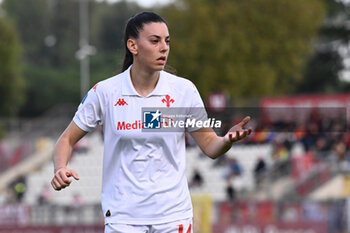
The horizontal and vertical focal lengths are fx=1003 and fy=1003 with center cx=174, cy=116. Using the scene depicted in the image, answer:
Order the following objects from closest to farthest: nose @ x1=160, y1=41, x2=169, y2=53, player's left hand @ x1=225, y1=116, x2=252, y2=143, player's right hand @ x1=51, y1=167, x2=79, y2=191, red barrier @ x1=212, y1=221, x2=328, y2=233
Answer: player's left hand @ x1=225, y1=116, x2=252, y2=143 → player's right hand @ x1=51, y1=167, x2=79, y2=191 → nose @ x1=160, y1=41, x2=169, y2=53 → red barrier @ x1=212, y1=221, x2=328, y2=233

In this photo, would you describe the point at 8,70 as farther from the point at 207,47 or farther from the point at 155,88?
the point at 155,88

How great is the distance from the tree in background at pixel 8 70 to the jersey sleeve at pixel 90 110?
5140cm

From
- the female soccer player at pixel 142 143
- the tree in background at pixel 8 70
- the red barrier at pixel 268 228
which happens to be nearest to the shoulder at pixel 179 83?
the female soccer player at pixel 142 143

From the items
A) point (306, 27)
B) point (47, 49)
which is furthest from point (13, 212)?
point (47, 49)

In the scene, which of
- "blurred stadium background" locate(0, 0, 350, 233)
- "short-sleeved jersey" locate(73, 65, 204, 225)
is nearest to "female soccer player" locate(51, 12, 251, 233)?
"short-sleeved jersey" locate(73, 65, 204, 225)

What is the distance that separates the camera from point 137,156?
18.8ft

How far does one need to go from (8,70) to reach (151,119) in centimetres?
5234

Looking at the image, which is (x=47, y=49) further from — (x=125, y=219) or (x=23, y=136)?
(x=125, y=219)

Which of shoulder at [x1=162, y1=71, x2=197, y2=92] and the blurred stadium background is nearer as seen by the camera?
shoulder at [x1=162, y1=71, x2=197, y2=92]

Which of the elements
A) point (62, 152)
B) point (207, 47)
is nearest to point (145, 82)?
point (62, 152)

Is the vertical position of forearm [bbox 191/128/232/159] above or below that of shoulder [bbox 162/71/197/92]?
below

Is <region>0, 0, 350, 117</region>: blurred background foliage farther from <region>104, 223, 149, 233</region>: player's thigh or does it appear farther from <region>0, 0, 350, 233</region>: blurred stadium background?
<region>104, 223, 149, 233</region>: player's thigh

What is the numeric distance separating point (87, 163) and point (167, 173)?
23519 millimetres

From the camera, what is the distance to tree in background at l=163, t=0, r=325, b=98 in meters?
47.6
